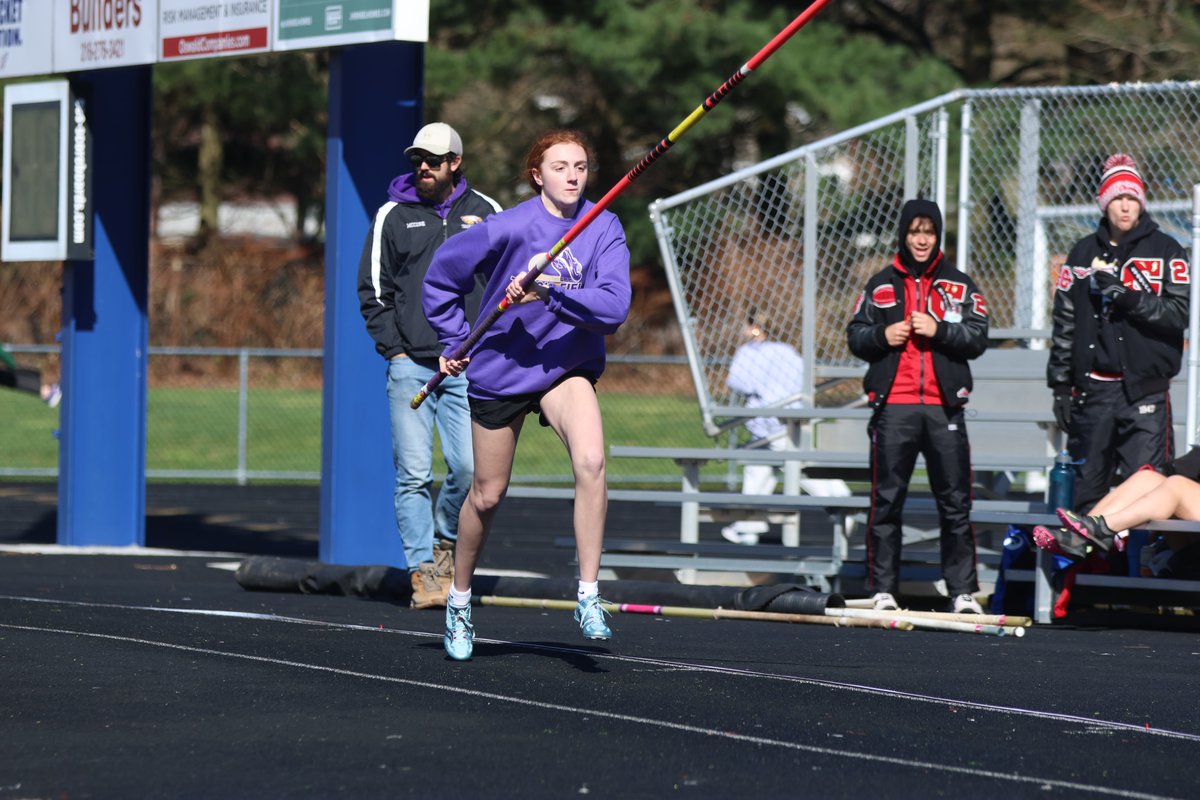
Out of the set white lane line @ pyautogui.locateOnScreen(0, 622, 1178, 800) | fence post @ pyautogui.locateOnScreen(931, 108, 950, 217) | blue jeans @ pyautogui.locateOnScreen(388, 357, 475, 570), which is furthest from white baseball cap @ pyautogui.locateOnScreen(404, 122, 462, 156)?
fence post @ pyautogui.locateOnScreen(931, 108, 950, 217)

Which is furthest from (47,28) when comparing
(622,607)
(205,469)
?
(205,469)

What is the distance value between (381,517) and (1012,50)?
23.4 m

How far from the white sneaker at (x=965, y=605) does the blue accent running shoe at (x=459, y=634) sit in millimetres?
3265

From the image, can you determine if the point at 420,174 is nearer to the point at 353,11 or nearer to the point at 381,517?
the point at 353,11

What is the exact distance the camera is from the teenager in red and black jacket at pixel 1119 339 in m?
9.95

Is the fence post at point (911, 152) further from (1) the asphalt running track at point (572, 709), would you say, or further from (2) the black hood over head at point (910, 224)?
(1) the asphalt running track at point (572, 709)

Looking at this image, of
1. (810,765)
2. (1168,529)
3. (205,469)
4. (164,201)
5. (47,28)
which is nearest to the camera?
(810,765)

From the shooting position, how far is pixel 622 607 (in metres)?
9.92

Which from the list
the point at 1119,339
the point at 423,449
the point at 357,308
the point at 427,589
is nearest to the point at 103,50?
the point at 357,308

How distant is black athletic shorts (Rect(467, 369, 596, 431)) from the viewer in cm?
754

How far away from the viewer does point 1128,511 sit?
956cm

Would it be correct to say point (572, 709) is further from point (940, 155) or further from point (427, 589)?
point (940, 155)

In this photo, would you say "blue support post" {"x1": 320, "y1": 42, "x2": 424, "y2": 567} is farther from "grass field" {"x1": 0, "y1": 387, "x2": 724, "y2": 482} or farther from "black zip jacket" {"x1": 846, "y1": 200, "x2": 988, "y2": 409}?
"grass field" {"x1": 0, "y1": 387, "x2": 724, "y2": 482}

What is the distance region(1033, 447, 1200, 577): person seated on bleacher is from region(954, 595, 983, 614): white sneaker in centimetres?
57
